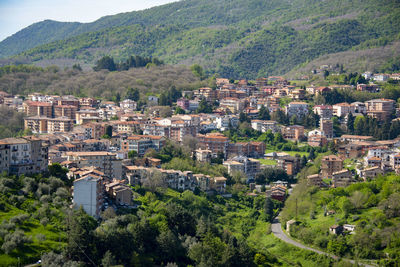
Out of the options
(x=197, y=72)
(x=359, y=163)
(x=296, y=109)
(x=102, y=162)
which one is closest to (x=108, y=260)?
(x=102, y=162)

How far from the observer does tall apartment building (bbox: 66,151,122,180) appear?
39.8 m

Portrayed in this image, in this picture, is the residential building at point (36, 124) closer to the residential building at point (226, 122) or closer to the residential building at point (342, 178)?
the residential building at point (226, 122)

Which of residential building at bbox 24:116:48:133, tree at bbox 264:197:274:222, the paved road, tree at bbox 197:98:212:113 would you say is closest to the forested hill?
tree at bbox 197:98:212:113

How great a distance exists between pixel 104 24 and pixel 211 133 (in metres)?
110

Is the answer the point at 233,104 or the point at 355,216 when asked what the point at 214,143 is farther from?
the point at 355,216

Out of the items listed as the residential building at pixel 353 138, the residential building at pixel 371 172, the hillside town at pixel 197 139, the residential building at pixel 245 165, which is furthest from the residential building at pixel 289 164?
the residential building at pixel 353 138

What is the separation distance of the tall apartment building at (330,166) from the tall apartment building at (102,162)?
16512 millimetres

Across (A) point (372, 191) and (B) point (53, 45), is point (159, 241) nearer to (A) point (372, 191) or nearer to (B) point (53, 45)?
(A) point (372, 191)

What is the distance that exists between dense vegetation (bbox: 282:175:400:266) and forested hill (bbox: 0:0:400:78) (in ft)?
Answer: 195

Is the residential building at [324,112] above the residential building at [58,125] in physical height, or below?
above

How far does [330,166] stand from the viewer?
48406 mm

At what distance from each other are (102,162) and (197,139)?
13931 mm

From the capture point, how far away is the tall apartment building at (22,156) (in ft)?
112

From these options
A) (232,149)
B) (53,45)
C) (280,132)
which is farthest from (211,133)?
(53,45)
